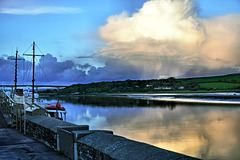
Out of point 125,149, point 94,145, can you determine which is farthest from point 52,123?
point 125,149

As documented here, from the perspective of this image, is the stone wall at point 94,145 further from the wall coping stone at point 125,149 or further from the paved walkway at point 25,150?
the paved walkway at point 25,150

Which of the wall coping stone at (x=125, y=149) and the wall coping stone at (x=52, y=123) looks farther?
the wall coping stone at (x=52, y=123)

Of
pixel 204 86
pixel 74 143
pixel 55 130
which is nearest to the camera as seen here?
pixel 74 143

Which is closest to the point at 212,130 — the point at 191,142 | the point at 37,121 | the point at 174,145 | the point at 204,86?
the point at 191,142

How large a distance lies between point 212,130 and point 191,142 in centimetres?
752

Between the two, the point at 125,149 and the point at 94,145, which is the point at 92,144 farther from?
the point at 125,149

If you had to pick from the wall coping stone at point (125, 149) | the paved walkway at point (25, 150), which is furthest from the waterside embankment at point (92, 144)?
the paved walkway at point (25, 150)

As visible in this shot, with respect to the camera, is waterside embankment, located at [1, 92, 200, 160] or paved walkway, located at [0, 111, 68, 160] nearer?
waterside embankment, located at [1, 92, 200, 160]

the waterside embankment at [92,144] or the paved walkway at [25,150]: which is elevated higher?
the waterside embankment at [92,144]

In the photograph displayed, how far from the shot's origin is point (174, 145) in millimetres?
22297

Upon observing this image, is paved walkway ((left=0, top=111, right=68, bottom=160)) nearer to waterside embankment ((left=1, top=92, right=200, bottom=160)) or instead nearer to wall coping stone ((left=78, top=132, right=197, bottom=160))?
waterside embankment ((left=1, top=92, right=200, bottom=160))

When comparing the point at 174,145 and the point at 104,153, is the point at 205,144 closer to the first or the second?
the point at 174,145

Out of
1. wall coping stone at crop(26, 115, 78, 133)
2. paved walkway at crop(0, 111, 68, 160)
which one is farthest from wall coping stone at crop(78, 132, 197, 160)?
wall coping stone at crop(26, 115, 78, 133)

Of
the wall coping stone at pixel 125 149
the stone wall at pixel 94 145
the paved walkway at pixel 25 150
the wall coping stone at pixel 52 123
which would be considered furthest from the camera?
the wall coping stone at pixel 52 123
